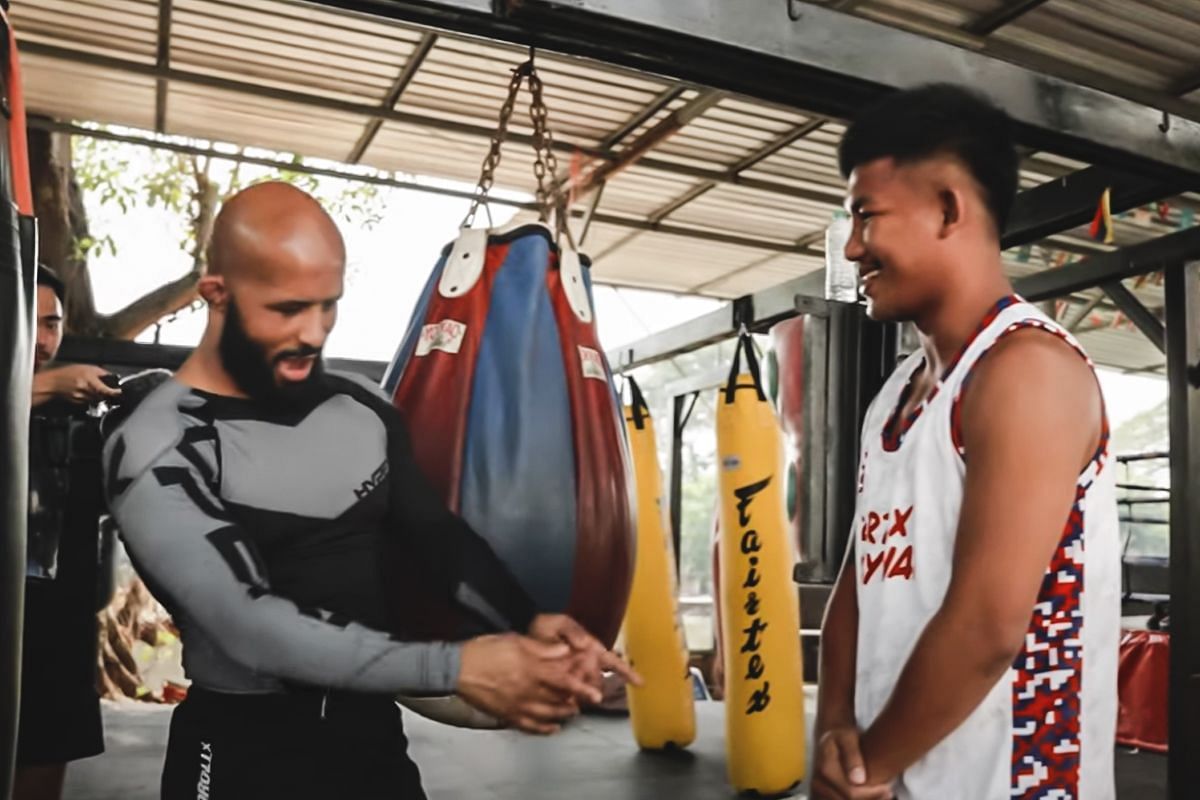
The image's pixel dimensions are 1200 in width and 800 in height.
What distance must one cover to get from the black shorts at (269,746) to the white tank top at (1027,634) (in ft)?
1.92

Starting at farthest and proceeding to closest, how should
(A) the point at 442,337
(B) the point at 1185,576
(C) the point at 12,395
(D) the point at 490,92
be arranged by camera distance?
(D) the point at 490,92
(B) the point at 1185,576
(A) the point at 442,337
(C) the point at 12,395

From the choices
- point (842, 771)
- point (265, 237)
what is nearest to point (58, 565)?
point (265, 237)

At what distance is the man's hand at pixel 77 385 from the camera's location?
3.93 feet

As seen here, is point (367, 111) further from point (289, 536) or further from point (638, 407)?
→ point (289, 536)

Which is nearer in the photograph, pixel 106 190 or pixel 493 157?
pixel 493 157

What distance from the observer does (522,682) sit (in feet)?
3.41

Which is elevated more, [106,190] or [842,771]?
[106,190]

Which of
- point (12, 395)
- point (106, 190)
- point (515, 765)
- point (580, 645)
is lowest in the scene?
point (515, 765)

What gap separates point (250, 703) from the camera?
3.43 feet

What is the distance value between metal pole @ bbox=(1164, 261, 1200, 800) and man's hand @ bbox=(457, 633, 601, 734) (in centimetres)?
151

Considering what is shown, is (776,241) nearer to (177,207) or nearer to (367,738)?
(177,207)

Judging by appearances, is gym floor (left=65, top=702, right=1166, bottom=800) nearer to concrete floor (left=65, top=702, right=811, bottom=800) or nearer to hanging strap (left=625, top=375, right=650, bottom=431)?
concrete floor (left=65, top=702, right=811, bottom=800)

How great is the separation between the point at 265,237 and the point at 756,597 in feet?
6.83

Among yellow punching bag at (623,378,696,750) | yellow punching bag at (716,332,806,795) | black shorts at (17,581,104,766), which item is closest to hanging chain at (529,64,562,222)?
black shorts at (17,581,104,766)
